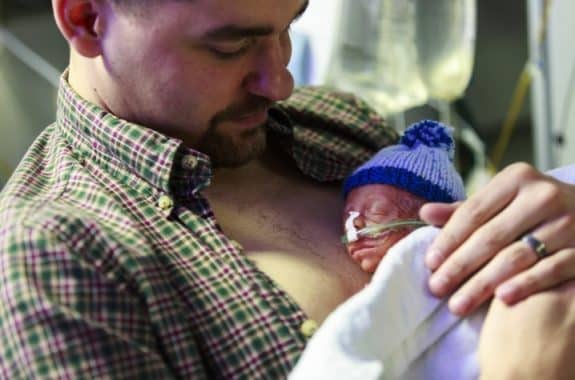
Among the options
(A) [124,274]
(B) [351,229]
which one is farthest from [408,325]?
(A) [124,274]

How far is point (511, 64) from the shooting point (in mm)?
2736

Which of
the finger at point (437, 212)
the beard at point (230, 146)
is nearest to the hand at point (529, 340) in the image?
the finger at point (437, 212)

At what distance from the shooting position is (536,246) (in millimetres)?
908

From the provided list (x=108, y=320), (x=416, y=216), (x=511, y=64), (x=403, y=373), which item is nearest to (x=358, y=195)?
(x=416, y=216)

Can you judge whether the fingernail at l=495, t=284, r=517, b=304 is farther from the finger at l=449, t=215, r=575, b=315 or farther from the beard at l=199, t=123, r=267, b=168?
the beard at l=199, t=123, r=267, b=168

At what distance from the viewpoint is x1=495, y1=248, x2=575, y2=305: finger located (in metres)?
0.87

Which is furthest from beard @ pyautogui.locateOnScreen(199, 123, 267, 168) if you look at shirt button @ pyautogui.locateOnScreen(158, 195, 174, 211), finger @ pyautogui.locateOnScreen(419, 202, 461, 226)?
finger @ pyautogui.locateOnScreen(419, 202, 461, 226)

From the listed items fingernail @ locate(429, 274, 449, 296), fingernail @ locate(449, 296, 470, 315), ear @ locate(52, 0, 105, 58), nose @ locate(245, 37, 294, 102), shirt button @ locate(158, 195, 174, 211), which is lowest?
fingernail @ locate(449, 296, 470, 315)

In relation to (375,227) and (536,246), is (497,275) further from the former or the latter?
(375,227)

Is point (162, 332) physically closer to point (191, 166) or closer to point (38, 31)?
point (191, 166)

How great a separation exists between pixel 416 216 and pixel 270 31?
1.16ft

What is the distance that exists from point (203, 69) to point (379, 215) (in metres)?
0.34

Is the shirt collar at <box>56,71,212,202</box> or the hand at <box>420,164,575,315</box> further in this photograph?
the shirt collar at <box>56,71,212,202</box>

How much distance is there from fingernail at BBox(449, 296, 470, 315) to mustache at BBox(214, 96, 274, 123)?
0.46 meters
